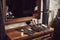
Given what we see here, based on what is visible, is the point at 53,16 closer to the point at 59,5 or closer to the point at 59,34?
the point at 59,5

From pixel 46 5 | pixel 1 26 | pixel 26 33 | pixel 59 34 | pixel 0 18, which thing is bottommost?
pixel 59 34

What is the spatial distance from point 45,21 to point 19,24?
49 centimetres

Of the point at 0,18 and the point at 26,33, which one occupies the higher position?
the point at 0,18

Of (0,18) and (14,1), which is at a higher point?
(14,1)

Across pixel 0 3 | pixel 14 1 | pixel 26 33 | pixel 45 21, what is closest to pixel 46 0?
pixel 45 21

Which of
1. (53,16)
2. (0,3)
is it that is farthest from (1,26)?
(53,16)

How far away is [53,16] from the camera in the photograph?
2.57 meters

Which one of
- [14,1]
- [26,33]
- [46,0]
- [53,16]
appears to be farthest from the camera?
[53,16]

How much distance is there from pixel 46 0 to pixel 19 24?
0.66 m

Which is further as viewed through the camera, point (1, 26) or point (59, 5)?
point (59, 5)

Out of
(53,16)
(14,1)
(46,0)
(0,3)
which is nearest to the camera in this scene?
(0,3)

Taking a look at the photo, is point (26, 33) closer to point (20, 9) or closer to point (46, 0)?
point (20, 9)

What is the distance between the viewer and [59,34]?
2.18m

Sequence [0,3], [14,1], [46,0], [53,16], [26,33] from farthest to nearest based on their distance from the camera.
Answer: [53,16] < [46,0] < [14,1] < [26,33] < [0,3]
